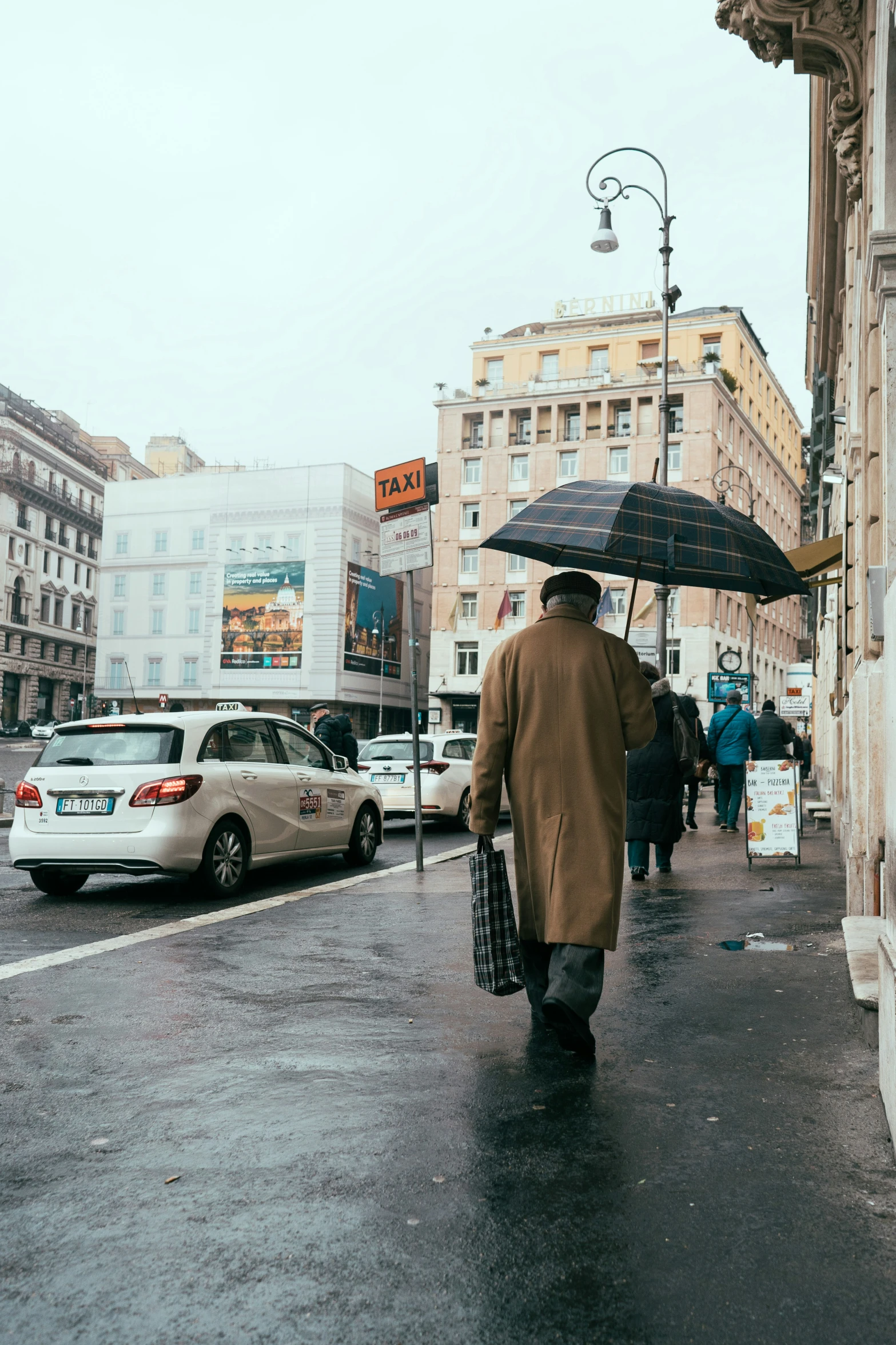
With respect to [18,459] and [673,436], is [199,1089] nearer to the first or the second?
[673,436]

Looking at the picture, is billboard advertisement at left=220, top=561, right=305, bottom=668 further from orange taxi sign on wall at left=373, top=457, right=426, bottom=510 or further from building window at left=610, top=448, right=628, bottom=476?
orange taxi sign on wall at left=373, top=457, right=426, bottom=510

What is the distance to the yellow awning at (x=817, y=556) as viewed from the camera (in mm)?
12477

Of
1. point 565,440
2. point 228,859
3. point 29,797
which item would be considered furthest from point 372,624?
point 29,797

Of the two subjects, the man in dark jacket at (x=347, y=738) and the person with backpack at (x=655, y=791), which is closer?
the person with backpack at (x=655, y=791)

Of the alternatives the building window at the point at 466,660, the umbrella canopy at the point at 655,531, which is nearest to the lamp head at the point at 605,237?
the umbrella canopy at the point at 655,531

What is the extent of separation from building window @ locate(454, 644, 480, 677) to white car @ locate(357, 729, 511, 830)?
151 feet

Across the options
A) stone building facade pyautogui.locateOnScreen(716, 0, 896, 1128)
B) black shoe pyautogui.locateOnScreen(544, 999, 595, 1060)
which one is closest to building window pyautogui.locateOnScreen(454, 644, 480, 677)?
stone building facade pyautogui.locateOnScreen(716, 0, 896, 1128)

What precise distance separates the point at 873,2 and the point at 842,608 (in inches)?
262

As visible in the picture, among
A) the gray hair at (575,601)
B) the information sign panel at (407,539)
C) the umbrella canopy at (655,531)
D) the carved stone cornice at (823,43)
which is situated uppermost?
the carved stone cornice at (823,43)

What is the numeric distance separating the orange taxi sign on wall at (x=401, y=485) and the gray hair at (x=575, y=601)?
6.42 metres

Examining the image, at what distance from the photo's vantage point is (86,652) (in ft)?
285

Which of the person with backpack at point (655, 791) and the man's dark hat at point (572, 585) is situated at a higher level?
the man's dark hat at point (572, 585)

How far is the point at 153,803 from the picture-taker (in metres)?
9.46

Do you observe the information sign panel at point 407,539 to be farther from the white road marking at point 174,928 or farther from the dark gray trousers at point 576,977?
the dark gray trousers at point 576,977
